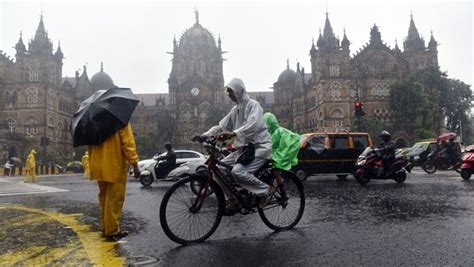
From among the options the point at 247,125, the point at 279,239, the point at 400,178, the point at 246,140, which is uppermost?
the point at 247,125

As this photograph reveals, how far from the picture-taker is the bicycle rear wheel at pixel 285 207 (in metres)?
4.78

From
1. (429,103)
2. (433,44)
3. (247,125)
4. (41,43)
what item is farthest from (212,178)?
(41,43)

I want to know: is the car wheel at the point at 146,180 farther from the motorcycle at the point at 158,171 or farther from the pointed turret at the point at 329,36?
Result: the pointed turret at the point at 329,36

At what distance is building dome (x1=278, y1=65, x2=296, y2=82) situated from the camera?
76375 mm

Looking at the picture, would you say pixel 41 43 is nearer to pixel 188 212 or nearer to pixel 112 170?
pixel 112 170

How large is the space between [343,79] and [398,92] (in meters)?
7.18

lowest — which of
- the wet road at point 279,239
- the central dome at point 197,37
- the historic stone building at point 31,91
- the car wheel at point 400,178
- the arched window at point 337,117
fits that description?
the wet road at point 279,239

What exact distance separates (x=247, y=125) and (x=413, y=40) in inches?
2388

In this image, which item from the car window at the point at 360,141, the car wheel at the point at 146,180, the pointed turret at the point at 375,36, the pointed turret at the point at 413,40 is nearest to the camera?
the car window at the point at 360,141

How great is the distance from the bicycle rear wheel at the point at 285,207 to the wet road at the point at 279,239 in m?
0.13

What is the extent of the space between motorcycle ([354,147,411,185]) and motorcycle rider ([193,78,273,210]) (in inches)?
290

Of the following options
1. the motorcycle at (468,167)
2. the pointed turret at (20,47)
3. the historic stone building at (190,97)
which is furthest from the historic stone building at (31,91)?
the motorcycle at (468,167)

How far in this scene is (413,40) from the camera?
2282 inches

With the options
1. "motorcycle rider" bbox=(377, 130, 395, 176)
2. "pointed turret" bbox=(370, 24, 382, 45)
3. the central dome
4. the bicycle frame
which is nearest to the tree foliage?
"pointed turret" bbox=(370, 24, 382, 45)
